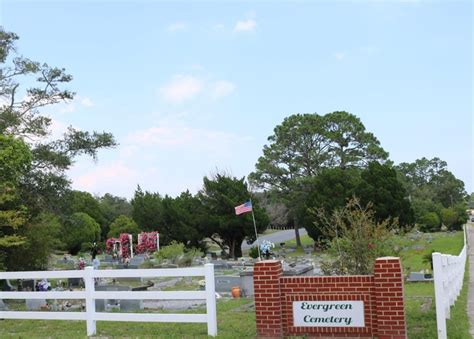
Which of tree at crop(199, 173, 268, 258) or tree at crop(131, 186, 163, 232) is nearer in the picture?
→ tree at crop(199, 173, 268, 258)

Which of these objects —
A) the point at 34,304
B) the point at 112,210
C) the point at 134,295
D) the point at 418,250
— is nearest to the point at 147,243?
the point at 418,250

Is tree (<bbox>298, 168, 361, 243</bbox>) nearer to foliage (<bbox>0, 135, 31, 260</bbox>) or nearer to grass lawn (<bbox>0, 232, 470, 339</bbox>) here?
foliage (<bbox>0, 135, 31, 260</bbox>)

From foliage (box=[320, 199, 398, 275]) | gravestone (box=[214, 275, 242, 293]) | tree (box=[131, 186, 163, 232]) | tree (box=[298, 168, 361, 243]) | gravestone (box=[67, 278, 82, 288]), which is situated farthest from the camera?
tree (box=[131, 186, 163, 232])

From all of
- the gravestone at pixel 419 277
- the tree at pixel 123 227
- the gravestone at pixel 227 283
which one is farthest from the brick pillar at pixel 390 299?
the tree at pixel 123 227

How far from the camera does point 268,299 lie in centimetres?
820

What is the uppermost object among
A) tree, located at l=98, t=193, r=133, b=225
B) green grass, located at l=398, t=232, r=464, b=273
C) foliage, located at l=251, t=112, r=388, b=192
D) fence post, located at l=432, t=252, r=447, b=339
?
foliage, located at l=251, t=112, r=388, b=192

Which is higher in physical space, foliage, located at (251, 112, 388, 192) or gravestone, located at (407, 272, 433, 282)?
foliage, located at (251, 112, 388, 192)

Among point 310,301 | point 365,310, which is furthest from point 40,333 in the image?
point 365,310

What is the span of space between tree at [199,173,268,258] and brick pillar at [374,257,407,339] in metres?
38.7

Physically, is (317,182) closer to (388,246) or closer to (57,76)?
(57,76)

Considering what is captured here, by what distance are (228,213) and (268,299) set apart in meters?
39.2

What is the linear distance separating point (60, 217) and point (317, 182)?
86.8ft

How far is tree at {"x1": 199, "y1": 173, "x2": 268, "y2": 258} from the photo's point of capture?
153 ft

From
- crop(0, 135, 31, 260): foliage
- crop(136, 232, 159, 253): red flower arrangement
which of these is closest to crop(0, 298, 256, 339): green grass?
crop(0, 135, 31, 260): foliage
